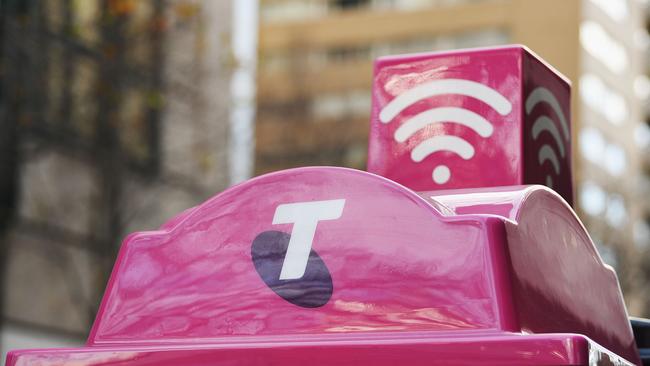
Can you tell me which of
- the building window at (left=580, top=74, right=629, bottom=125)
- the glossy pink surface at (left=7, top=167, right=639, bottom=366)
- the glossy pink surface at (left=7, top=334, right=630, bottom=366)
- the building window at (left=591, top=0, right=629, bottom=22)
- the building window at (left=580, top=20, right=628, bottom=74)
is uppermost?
the building window at (left=591, top=0, right=629, bottom=22)

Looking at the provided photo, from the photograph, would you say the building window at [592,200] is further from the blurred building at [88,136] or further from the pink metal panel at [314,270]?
the pink metal panel at [314,270]

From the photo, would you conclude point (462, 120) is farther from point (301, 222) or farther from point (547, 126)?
point (301, 222)

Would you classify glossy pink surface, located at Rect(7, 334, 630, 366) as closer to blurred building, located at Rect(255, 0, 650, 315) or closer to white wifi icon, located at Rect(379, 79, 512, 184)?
white wifi icon, located at Rect(379, 79, 512, 184)

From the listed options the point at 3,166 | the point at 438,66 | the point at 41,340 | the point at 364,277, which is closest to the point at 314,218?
the point at 364,277

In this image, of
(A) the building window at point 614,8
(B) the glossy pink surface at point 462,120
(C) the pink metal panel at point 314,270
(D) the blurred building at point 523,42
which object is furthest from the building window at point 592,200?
(C) the pink metal panel at point 314,270

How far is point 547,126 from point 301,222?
2.96ft

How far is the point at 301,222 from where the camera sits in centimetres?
212

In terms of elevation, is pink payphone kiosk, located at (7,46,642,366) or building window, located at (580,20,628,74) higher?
building window, located at (580,20,628,74)

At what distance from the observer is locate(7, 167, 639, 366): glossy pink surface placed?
191 centimetres

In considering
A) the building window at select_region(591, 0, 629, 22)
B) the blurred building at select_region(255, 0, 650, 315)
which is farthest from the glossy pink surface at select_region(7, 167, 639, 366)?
the building window at select_region(591, 0, 629, 22)

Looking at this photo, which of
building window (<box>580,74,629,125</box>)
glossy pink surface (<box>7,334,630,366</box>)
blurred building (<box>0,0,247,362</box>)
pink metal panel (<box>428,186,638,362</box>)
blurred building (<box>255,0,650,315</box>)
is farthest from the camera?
building window (<box>580,74,629,125</box>)

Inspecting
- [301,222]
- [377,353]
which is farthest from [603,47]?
[377,353]

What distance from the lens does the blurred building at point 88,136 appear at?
1570 centimetres

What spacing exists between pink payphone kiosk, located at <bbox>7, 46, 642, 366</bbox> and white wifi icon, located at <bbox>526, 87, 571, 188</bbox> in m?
0.37
